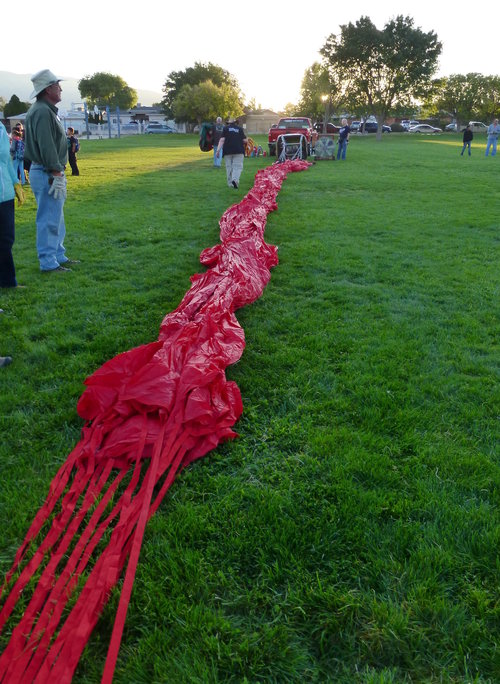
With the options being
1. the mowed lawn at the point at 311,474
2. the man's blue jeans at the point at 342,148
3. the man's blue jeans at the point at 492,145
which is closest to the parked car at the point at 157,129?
the man's blue jeans at the point at 492,145

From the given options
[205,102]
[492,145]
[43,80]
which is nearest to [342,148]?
[492,145]

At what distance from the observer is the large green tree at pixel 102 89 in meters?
82.4

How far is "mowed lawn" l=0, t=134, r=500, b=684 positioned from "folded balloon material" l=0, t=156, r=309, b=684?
0.29 ft

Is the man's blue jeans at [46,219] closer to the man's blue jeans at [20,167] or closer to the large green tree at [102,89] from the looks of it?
the man's blue jeans at [20,167]

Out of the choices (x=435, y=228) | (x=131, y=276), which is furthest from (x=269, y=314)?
(x=435, y=228)

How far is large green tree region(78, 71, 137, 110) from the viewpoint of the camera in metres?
82.4

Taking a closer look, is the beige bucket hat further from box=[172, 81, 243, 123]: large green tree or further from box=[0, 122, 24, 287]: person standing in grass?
box=[172, 81, 243, 123]: large green tree

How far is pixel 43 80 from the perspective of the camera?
5.14 metres

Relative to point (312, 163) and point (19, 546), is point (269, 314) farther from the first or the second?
point (312, 163)

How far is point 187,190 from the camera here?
42.0 ft

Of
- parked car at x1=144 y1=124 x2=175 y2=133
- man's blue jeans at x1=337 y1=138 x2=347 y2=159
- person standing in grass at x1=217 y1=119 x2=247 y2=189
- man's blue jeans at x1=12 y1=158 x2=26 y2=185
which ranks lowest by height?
man's blue jeans at x1=12 y1=158 x2=26 y2=185

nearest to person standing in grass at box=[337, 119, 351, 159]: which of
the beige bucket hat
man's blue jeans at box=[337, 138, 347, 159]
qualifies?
man's blue jeans at box=[337, 138, 347, 159]

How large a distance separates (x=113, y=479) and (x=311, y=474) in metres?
1.05

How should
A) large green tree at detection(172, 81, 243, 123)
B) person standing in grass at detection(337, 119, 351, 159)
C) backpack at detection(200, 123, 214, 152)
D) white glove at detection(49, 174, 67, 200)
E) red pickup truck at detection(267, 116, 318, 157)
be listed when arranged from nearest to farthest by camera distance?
white glove at detection(49, 174, 67, 200), backpack at detection(200, 123, 214, 152), person standing in grass at detection(337, 119, 351, 159), red pickup truck at detection(267, 116, 318, 157), large green tree at detection(172, 81, 243, 123)
